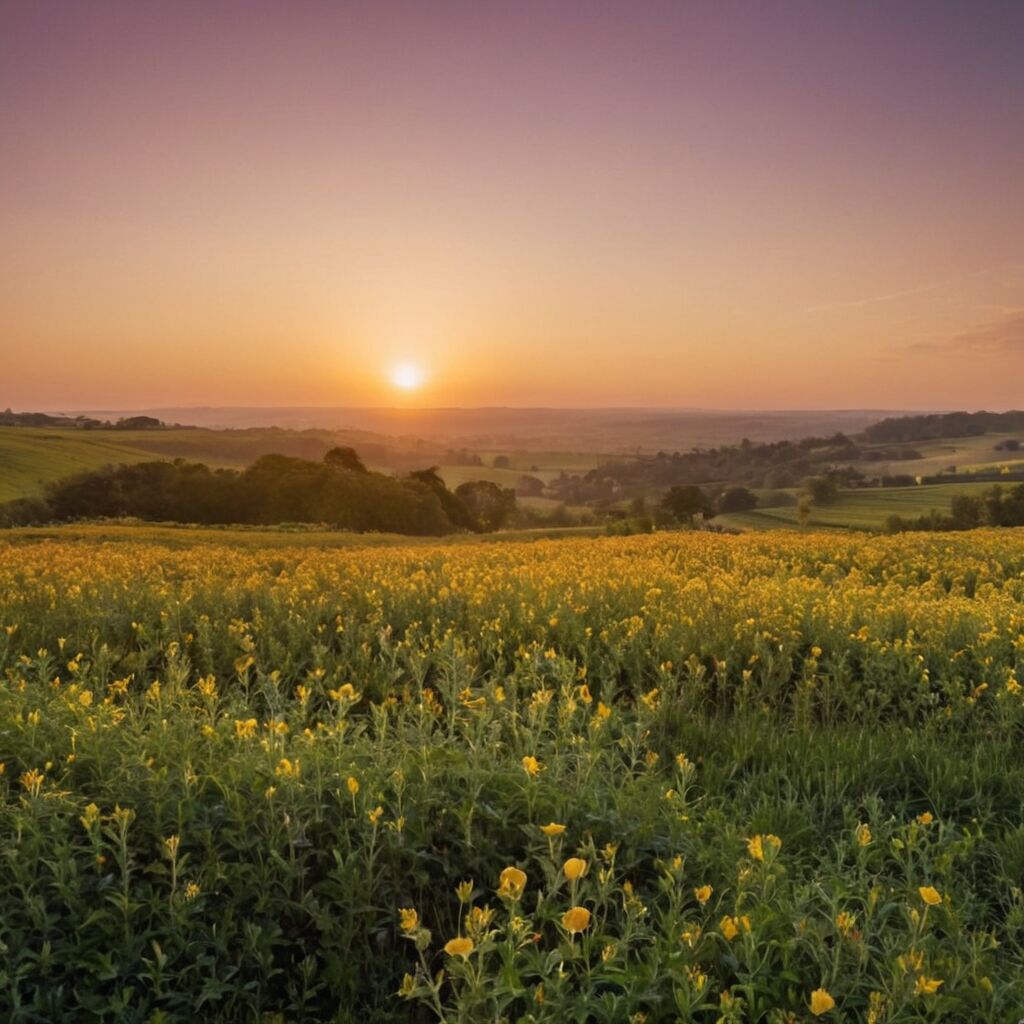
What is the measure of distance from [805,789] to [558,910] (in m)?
2.69

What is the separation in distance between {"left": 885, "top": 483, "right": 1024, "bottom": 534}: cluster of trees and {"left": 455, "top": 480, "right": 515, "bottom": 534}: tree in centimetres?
3067

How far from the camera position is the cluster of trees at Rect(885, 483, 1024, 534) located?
3441 cm

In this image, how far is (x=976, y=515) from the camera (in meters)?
35.1

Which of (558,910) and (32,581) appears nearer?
(558,910)

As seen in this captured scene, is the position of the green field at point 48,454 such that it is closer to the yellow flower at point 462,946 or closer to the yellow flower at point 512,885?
the yellow flower at point 512,885

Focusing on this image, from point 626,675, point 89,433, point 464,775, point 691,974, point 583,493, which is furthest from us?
point 89,433

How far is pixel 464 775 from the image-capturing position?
404 centimetres

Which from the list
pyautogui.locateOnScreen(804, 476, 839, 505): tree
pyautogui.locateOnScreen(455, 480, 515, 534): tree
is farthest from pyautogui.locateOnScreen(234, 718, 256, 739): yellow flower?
pyautogui.locateOnScreen(455, 480, 515, 534): tree

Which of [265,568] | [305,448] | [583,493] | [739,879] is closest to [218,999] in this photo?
[739,879]

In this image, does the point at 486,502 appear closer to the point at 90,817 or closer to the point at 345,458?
the point at 345,458

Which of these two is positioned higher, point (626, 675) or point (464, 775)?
point (464, 775)

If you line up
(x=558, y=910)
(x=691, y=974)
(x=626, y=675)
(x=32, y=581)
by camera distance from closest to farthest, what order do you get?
(x=691, y=974) → (x=558, y=910) → (x=626, y=675) → (x=32, y=581)

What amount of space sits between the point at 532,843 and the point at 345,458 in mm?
55936

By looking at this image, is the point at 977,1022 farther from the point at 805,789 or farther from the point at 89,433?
the point at 89,433
